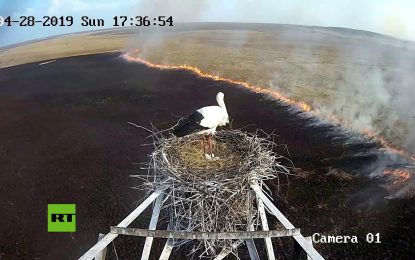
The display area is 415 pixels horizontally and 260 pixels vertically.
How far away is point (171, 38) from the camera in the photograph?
48.7 meters

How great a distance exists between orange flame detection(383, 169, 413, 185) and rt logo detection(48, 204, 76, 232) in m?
9.88

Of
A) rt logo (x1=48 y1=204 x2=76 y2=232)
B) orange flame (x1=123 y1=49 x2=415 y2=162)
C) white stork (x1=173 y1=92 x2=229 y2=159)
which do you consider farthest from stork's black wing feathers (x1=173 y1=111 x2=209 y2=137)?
orange flame (x1=123 y1=49 x2=415 y2=162)

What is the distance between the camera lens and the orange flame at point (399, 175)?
45.3ft

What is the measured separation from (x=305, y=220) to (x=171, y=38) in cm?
3911

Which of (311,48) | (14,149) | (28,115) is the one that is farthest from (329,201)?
(311,48)

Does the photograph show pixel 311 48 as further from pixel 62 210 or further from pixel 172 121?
pixel 62 210

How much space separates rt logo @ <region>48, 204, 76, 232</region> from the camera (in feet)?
43.6

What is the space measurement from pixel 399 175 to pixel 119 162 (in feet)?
32.3

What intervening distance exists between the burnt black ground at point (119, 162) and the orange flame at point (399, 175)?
0.84m

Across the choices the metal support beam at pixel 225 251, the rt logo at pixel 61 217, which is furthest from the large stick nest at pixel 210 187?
the rt logo at pixel 61 217

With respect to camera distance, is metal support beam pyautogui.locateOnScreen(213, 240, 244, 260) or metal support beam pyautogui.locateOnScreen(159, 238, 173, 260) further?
metal support beam pyautogui.locateOnScreen(213, 240, 244, 260)

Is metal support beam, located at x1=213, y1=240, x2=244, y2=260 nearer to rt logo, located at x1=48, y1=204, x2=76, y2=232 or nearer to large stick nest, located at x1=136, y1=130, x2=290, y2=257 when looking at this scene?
large stick nest, located at x1=136, y1=130, x2=290, y2=257

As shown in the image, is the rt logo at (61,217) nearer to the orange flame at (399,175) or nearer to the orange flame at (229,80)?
the orange flame at (399,175)

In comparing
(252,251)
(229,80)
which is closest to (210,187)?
(252,251)
